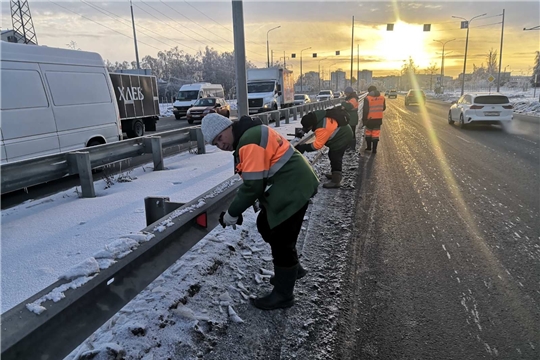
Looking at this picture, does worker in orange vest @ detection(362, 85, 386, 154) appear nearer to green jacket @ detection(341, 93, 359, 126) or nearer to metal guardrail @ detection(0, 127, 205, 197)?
green jacket @ detection(341, 93, 359, 126)

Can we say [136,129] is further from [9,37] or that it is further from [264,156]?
[9,37]

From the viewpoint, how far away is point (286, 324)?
117 inches

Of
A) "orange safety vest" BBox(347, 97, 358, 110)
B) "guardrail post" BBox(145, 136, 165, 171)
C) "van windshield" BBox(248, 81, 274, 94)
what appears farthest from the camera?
"van windshield" BBox(248, 81, 274, 94)

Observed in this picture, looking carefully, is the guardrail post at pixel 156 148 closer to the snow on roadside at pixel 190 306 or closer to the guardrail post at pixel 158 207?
the snow on roadside at pixel 190 306

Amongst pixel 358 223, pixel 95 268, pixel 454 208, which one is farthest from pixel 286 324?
pixel 454 208

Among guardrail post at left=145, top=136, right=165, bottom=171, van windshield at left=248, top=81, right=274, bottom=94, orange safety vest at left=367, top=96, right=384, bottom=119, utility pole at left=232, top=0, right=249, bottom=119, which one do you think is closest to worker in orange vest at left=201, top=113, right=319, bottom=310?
utility pole at left=232, top=0, right=249, bottom=119

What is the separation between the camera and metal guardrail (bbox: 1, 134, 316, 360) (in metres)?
1.56

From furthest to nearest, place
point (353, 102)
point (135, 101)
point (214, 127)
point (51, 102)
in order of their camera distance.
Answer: point (135, 101) < point (353, 102) < point (51, 102) < point (214, 127)

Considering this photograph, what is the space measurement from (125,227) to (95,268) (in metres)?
2.79

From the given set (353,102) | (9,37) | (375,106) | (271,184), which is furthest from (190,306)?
(9,37)

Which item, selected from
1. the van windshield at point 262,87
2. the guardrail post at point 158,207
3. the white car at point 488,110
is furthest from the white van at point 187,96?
the guardrail post at point 158,207

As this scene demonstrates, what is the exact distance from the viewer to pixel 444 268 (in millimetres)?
3850

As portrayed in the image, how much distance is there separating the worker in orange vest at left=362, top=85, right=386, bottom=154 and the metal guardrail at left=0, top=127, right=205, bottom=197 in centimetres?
573

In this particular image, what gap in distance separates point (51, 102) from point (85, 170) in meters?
2.65
